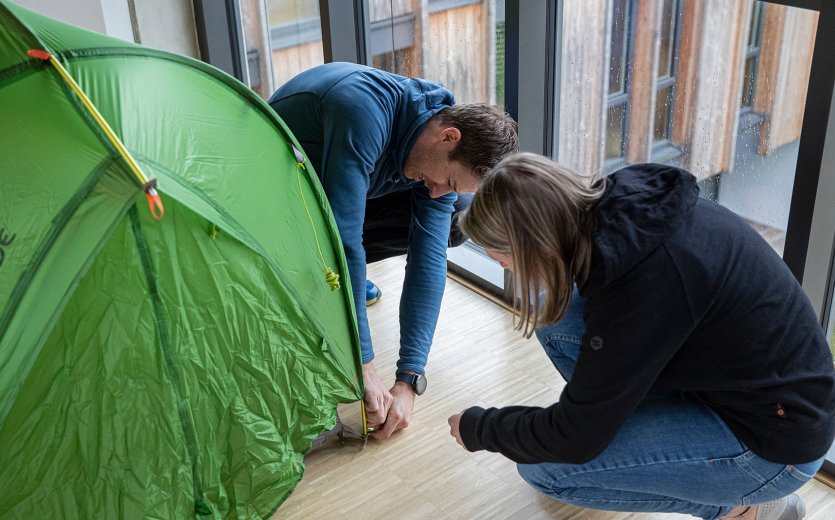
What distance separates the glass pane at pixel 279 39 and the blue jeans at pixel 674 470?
78.6 inches

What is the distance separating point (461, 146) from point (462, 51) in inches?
32.2

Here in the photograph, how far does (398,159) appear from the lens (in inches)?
65.9

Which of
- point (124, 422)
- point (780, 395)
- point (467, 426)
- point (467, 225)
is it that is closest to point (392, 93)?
point (467, 225)

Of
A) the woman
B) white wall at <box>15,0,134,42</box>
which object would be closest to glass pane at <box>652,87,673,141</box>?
the woman

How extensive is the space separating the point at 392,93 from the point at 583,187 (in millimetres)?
614

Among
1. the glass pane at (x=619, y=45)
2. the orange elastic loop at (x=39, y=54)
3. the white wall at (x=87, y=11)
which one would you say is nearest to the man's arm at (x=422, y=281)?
the glass pane at (x=619, y=45)

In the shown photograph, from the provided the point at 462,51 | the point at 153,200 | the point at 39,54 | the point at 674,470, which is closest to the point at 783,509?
the point at 674,470

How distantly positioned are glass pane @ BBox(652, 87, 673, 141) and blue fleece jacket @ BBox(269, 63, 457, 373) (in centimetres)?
46

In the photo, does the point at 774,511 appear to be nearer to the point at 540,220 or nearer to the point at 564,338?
the point at 564,338

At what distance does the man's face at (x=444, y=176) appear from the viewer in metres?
1.60

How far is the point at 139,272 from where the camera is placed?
4.12 feet

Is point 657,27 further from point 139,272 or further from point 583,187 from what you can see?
point 139,272

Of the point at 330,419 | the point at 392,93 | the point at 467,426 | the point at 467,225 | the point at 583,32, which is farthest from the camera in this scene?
the point at 583,32

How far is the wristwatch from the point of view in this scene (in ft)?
5.77
